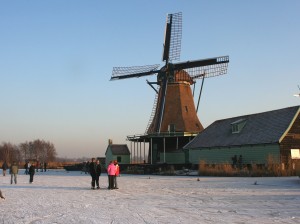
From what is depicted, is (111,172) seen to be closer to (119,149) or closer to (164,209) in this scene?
(164,209)

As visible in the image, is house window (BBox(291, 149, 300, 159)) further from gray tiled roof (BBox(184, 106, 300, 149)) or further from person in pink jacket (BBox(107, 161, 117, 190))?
person in pink jacket (BBox(107, 161, 117, 190))

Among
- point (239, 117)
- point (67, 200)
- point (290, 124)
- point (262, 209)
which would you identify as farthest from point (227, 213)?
point (239, 117)

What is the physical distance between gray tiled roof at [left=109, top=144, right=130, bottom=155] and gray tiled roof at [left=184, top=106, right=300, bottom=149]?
12.6 m

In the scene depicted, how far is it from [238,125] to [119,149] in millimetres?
20602

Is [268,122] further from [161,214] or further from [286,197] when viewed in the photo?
[161,214]

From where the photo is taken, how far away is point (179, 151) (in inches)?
1737

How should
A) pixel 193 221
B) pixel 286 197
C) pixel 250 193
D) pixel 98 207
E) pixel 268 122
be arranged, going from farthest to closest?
1. pixel 268 122
2. pixel 250 193
3. pixel 286 197
4. pixel 98 207
5. pixel 193 221

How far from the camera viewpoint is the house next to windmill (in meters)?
30.5

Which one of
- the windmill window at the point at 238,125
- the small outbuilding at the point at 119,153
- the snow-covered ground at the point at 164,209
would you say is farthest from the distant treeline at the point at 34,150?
the snow-covered ground at the point at 164,209

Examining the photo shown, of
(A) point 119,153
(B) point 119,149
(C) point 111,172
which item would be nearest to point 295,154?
(C) point 111,172

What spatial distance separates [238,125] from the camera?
36.8m

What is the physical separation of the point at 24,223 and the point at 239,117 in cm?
3185

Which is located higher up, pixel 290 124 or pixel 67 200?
pixel 290 124

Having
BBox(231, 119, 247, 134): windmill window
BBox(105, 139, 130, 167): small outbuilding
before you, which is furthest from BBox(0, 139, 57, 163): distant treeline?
BBox(231, 119, 247, 134): windmill window
